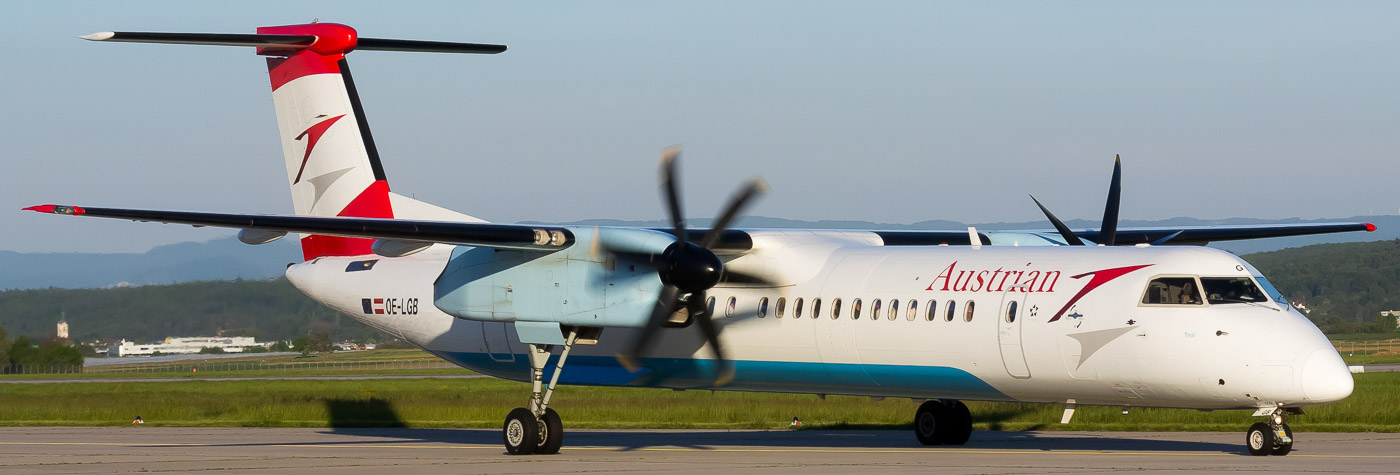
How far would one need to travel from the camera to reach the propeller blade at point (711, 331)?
18.7 m

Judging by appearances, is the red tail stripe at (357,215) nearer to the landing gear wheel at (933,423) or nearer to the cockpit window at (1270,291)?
the landing gear wheel at (933,423)

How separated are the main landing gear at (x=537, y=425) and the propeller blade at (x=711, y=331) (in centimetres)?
165

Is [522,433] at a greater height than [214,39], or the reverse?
[214,39]

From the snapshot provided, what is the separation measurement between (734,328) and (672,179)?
216 centimetres

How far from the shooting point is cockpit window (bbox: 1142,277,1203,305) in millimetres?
15975

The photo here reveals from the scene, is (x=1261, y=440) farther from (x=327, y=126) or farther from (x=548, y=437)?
(x=327, y=126)

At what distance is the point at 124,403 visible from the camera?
116 feet

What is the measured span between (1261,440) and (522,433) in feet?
28.9

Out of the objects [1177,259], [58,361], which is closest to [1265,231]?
[1177,259]

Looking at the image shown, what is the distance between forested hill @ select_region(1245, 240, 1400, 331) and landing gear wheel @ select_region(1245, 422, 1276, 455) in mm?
108818

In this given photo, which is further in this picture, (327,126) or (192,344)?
(192,344)

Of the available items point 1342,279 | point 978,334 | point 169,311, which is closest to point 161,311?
point 169,311

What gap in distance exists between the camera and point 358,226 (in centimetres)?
1764

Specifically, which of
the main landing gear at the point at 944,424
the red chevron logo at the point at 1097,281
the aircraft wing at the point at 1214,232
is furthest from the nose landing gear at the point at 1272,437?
the aircraft wing at the point at 1214,232
